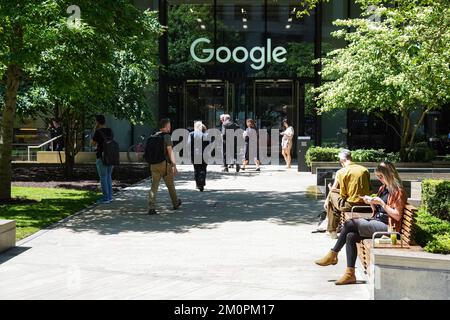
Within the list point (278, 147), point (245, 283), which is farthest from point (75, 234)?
point (278, 147)

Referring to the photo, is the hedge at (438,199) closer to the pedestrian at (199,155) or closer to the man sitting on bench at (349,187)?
the man sitting on bench at (349,187)

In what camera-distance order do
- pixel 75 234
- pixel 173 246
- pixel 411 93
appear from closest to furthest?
pixel 173 246 < pixel 75 234 < pixel 411 93

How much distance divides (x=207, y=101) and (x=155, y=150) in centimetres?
1651

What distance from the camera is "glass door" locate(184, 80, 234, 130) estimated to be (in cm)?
3039

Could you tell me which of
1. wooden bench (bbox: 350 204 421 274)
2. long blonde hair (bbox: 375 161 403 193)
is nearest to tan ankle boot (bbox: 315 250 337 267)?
wooden bench (bbox: 350 204 421 274)

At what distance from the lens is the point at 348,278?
7926 mm

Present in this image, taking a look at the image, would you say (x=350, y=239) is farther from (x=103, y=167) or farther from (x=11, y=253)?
(x=103, y=167)

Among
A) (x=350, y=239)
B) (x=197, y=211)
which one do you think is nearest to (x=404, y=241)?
(x=350, y=239)

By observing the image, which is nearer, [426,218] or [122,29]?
[426,218]

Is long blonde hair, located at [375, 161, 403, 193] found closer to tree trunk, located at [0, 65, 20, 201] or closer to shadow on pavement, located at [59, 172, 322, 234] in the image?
shadow on pavement, located at [59, 172, 322, 234]

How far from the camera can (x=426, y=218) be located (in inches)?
317
